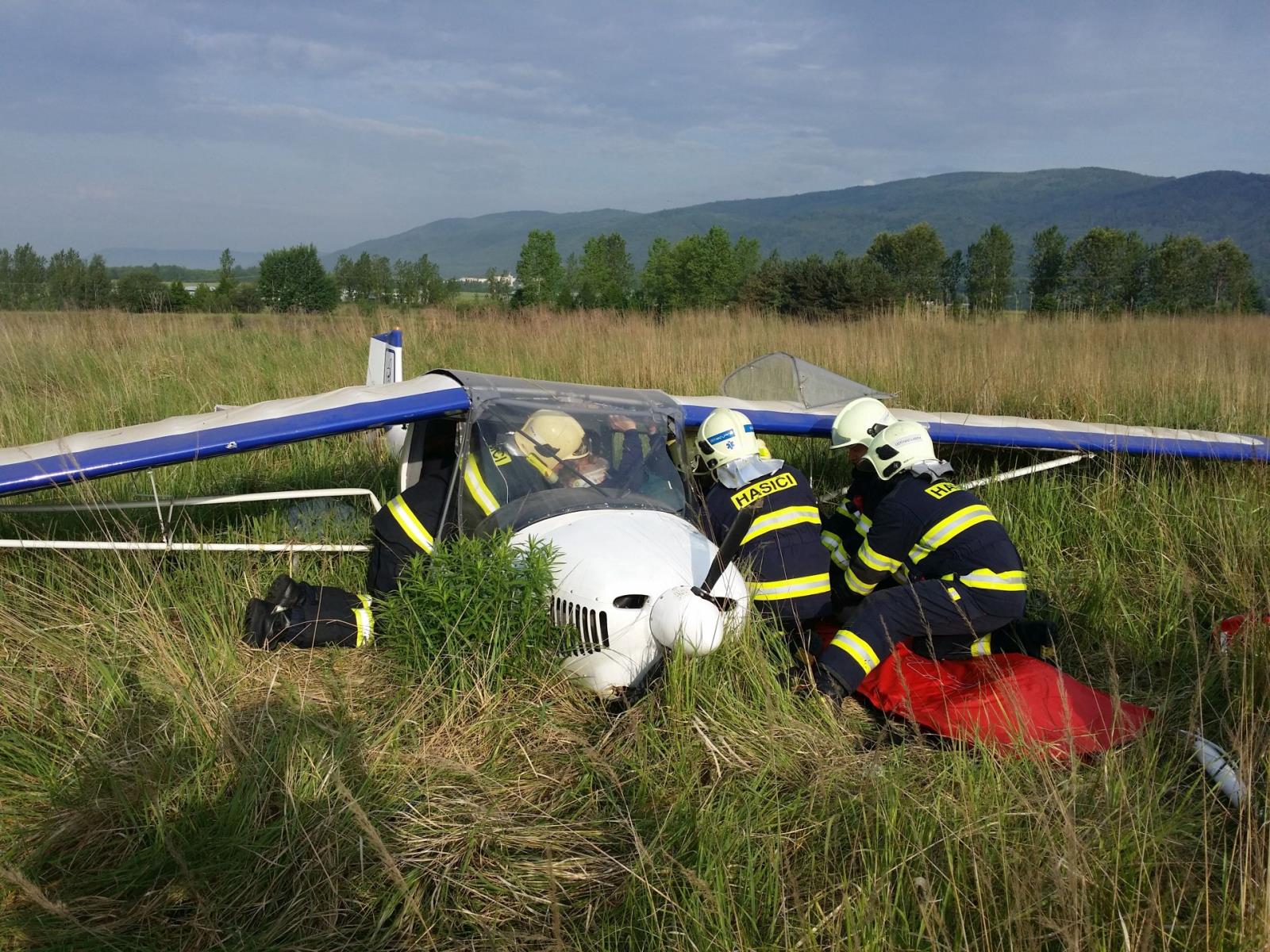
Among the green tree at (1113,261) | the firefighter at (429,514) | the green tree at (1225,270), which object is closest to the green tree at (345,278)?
the green tree at (1113,261)

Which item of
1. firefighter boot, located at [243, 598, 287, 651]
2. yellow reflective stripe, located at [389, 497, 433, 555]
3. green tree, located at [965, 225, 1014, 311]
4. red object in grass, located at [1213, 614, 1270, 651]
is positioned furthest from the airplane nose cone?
green tree, located at [965, 225, 1014, 311]

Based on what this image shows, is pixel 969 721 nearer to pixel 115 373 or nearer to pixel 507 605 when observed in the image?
pixel 507 605

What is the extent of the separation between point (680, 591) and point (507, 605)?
833 mm

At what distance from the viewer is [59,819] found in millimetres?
3072

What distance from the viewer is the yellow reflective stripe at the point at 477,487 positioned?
451 centimetres

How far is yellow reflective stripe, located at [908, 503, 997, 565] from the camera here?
4.39 metres

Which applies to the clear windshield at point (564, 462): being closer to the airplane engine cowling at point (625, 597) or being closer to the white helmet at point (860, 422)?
the airplane engine cowling at point (625, 597)

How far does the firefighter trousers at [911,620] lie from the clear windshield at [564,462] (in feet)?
3.57

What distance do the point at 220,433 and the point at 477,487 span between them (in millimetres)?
1479

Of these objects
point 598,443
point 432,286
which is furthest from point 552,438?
point 432,286

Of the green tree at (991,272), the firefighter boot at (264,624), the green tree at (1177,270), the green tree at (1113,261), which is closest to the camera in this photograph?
the firefighter boot at (264,624)

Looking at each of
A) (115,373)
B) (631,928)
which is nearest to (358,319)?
(115,373)

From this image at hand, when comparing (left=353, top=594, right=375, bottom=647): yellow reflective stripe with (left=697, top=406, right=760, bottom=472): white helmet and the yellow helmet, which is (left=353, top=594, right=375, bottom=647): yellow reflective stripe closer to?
the yellow helmet

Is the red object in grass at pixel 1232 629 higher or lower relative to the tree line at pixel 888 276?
lower
